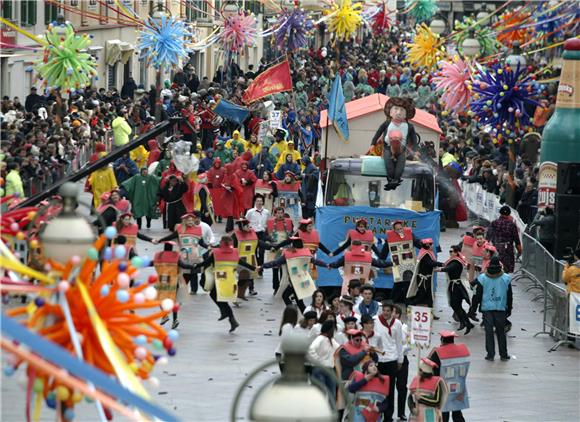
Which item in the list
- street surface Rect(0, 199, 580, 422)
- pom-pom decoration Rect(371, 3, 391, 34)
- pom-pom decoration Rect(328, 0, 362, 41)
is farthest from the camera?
pom-pom decoration Rect(371, 3, 391, 34)

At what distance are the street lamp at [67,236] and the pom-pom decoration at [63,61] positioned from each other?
24.2m

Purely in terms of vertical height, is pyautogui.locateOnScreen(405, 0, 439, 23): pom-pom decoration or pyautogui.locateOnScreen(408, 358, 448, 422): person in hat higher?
pyautogui.locateOnScreen(405, 0, 439, 23): pom-pom decoration

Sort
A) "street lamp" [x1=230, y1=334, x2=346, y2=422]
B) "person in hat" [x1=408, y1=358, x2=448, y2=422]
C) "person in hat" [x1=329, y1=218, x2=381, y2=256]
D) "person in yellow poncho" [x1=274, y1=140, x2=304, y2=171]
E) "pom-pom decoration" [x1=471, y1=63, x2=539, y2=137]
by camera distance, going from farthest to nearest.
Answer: "pom-pom decoration" [x1=471, y1=63, x2=539, y2=137] → "person in yellow poncho" [x1=274, y1=140, x2=304, y2=171] → "person in hat" [x1=329, y1=218, x2=381, y2=256] → "person in hat" [x1=408, y1=358, x2=448, y2=422] → "street lamp" [x1=230, y1=334, x2=346, y2=422]

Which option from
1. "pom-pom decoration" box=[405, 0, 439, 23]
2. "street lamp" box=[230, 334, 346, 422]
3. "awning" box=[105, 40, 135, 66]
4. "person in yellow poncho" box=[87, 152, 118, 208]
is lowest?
"person in yellow poncho" box=[87, 152, 118, 208]

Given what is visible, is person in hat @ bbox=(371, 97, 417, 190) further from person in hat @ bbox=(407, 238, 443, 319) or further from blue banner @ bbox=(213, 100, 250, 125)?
blue banner @ bbox=(213, 100, 250, 125)

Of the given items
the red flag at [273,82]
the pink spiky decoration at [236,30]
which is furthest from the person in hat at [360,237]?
the pink spiky decoration at [236,30]

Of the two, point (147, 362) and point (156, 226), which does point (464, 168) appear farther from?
point (147, 362)

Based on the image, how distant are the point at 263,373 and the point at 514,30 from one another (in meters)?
25.2

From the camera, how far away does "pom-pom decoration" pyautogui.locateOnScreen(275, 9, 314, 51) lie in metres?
51.4

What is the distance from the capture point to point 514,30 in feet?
143

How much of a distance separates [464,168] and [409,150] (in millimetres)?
13388

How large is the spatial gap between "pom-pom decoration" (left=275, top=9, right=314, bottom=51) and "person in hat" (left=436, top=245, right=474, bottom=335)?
93.5ft

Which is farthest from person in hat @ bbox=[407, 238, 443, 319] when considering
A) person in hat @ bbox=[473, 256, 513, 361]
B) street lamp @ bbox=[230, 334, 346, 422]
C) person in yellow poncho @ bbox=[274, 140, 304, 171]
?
street lamp @ bbox=[230, 334, 346, 422]

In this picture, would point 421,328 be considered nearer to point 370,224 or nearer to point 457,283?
point 457,283
